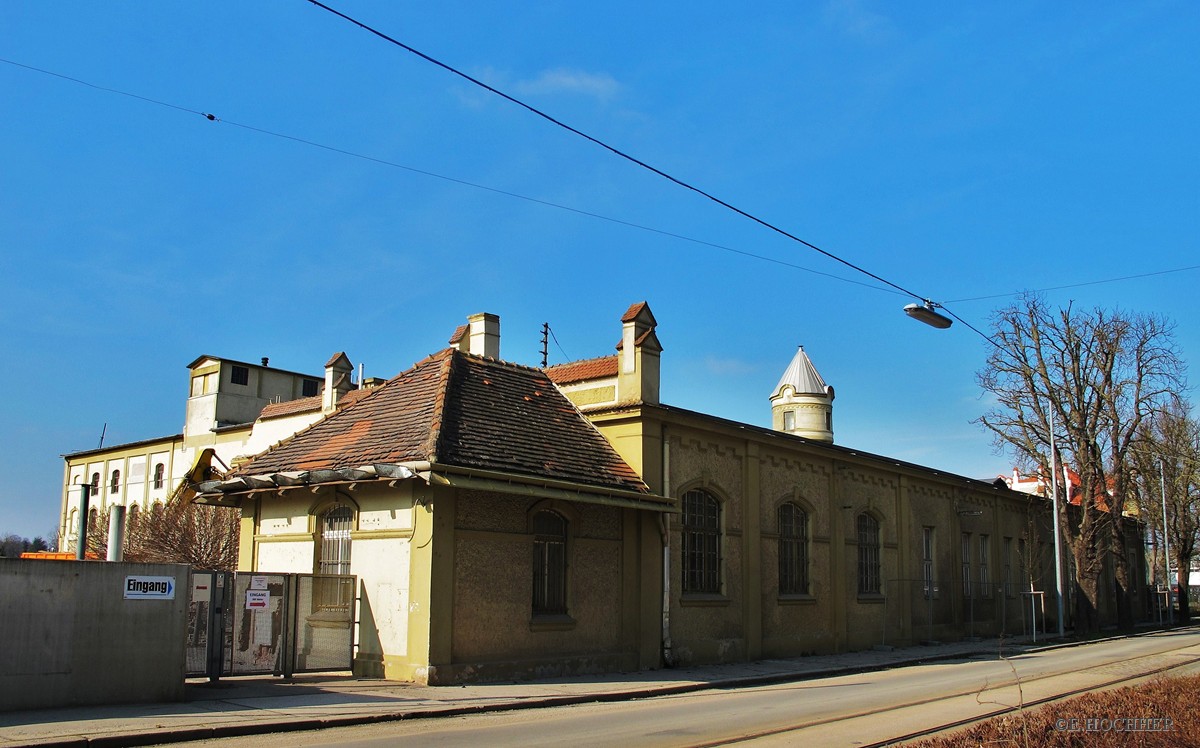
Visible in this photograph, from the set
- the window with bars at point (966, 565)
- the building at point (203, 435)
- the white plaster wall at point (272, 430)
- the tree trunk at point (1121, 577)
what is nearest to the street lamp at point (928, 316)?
the window with bars at point (966, 565)

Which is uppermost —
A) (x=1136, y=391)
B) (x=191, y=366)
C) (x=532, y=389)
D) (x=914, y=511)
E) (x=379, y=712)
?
(x=191, y=366)

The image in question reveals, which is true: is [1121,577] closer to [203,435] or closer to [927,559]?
[927,559]

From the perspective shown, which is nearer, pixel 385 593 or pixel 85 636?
pixel 85 636

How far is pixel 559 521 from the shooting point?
19.5 m

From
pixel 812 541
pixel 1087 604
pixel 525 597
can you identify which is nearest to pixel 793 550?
pixel 812 541

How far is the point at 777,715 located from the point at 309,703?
6369 mm

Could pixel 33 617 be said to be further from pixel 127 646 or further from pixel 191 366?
pixel 191 366

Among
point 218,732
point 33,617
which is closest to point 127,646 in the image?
point 33,617

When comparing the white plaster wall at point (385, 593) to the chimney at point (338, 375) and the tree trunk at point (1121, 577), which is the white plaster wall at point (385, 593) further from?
the tree trunk at point (1121, 577)

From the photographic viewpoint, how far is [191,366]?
58.9 meters

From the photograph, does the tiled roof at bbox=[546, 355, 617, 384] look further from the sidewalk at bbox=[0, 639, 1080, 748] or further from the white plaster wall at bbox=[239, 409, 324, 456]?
the white plaster wall at bbox=[239, 409, 324, 456]

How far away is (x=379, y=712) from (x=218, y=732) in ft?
7.78

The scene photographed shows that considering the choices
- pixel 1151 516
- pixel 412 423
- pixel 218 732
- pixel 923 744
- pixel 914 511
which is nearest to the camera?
pixel 923 744

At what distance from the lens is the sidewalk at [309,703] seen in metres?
11.1
